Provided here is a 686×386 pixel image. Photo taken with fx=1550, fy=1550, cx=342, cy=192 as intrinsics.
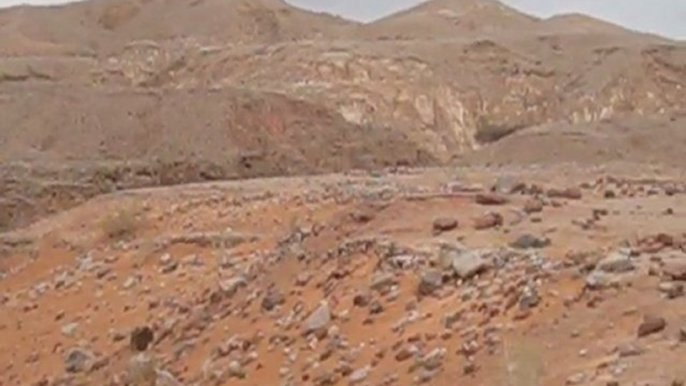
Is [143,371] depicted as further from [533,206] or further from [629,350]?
[629,350]

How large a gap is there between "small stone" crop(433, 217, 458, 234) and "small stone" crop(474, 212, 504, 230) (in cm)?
16

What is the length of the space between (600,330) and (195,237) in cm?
647

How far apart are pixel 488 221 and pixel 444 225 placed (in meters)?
0.34

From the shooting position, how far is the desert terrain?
8609mm

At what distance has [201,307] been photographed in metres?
11.6

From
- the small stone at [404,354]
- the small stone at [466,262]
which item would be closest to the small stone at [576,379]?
the small stone at [404,354]

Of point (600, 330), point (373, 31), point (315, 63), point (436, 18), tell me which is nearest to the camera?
point (600, 330)

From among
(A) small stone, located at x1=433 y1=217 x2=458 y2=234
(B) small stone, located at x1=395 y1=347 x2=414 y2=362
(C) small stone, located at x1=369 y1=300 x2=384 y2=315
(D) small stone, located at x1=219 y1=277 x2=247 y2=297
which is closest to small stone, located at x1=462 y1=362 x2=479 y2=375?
(B) small stone, located at x1=395 y1=347 x2=414 y2=362

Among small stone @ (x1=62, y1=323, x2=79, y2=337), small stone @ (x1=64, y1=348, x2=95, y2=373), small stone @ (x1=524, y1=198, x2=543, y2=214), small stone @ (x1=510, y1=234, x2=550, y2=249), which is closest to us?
small stone @ (x1=510, y1=234, x2=550, y2=249)

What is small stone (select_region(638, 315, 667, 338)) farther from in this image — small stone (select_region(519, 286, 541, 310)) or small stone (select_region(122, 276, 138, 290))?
small stone (select_region(122, 276, 138, 290))

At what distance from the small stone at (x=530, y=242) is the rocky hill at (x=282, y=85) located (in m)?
→ 11.1

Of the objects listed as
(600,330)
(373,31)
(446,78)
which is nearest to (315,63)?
(446,78)

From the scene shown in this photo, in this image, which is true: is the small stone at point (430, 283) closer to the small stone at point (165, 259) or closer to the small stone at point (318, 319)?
the small stone at point (318, 319)

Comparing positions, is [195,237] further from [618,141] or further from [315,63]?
[315,63]
